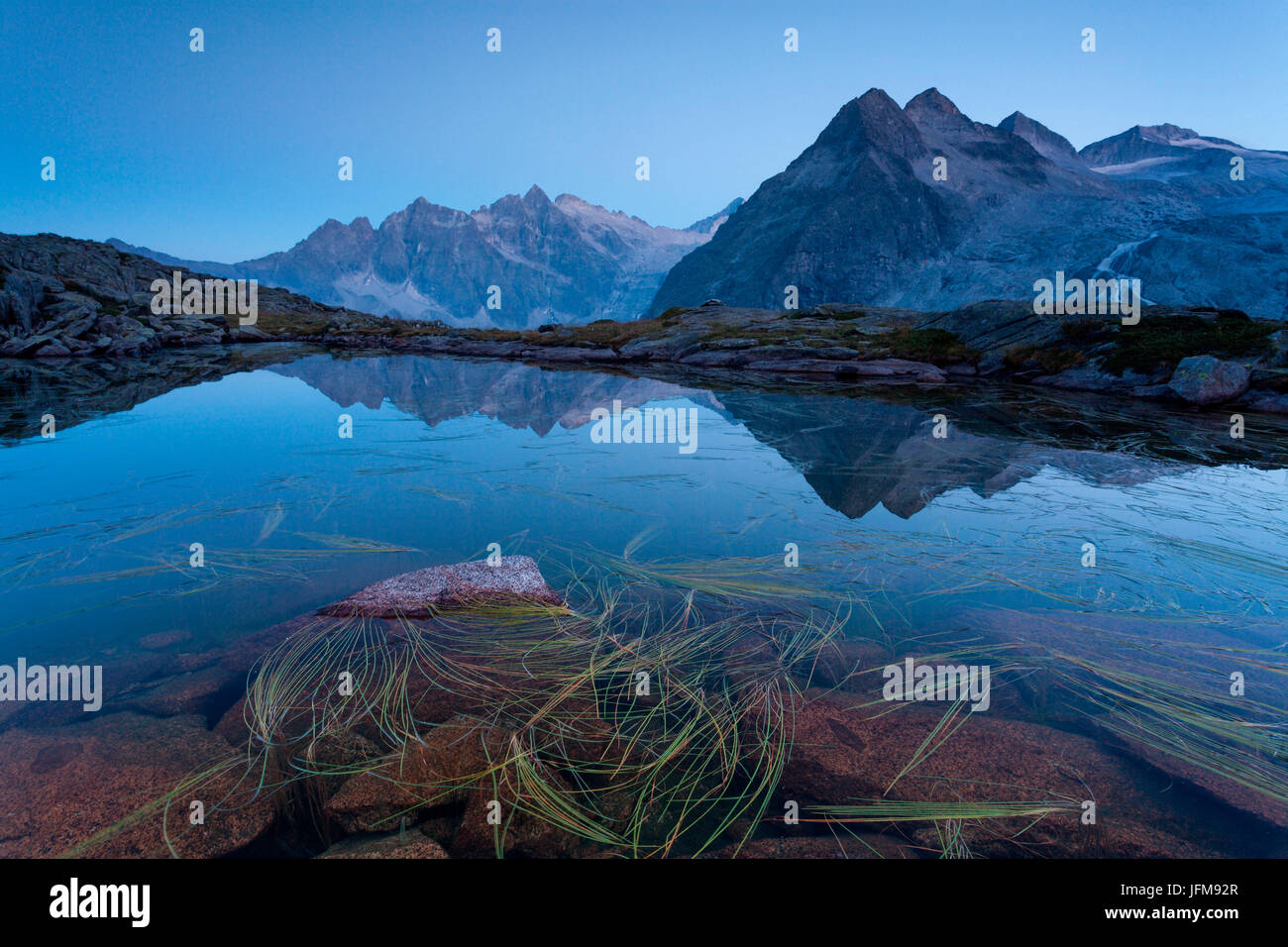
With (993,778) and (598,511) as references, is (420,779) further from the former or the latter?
(598,511)

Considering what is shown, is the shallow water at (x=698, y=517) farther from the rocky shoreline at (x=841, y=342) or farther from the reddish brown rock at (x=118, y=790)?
the rocky shoreline at (x=841, y=342)

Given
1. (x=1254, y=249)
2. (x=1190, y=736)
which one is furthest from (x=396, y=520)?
(x=1254, y=249)

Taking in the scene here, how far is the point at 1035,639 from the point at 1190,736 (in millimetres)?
1374

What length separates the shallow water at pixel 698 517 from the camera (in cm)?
589

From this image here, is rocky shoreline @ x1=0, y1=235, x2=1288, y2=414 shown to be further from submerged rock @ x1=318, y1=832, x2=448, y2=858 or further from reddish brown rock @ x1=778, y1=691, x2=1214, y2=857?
submerged rock @ x1=318, y1=832, x2=448, y2=858

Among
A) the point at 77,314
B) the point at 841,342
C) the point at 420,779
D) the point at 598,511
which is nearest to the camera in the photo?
the point at 420,779

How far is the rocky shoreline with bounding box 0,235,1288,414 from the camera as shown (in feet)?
82.8

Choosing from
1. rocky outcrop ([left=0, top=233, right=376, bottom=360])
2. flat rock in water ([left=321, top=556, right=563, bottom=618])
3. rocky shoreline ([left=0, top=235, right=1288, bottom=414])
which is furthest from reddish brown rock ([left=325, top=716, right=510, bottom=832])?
rocky outcrop ([left=0, top=233, right=376, bottom=360])

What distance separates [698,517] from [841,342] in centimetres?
3723

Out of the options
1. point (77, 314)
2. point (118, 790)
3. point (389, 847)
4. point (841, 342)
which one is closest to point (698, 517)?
point (389, 847)

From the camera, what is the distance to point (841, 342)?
4162 centimetres

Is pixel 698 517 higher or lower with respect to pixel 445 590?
higher

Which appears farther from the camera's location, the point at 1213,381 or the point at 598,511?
the point at 1213,381

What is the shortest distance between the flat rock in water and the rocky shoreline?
1180 inches
